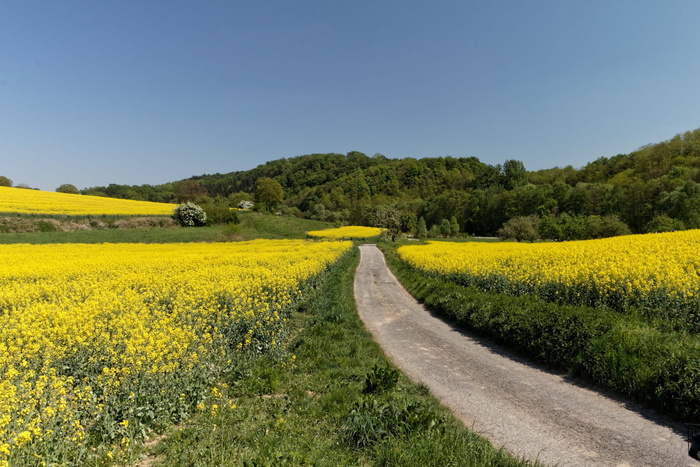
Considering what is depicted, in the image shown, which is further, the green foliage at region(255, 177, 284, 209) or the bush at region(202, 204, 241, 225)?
the green foliage at region(255, 177, 284, 209)

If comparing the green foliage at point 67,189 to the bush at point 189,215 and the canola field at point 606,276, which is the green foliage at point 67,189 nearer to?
the bush at point 189,215

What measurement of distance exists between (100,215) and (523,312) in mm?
62481

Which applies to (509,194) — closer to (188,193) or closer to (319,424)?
(319,424)

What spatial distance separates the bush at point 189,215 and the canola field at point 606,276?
53.7 meters

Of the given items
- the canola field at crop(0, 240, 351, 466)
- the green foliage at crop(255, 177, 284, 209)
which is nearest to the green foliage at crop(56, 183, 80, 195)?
the green foliage at crop(255, 177, 284, 209)

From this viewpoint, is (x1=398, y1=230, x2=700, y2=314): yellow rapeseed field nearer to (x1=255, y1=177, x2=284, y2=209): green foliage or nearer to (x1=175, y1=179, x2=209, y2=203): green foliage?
(x1=255, y1=177, x2=284, y2=209): green foliage

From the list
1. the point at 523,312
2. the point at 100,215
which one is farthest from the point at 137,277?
the point at 100,215

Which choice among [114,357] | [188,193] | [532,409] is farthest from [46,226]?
[188,193]

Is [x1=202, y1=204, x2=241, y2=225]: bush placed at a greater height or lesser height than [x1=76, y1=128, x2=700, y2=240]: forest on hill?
lesser

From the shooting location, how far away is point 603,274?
11219mm

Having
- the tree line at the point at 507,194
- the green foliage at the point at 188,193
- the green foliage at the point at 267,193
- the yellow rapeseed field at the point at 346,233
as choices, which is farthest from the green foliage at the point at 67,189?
the yellow rapeseed field at the point at 346,233

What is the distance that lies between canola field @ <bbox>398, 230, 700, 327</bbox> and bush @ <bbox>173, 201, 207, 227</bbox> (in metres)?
53.7

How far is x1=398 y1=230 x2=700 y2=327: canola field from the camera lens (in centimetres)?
937

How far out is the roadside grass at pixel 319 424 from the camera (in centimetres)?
429
